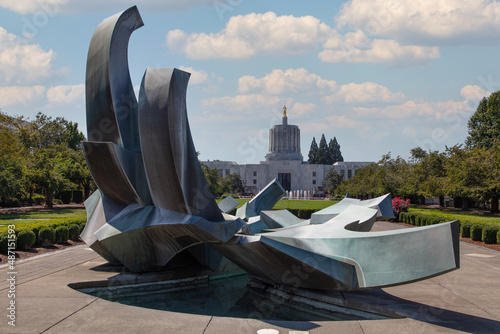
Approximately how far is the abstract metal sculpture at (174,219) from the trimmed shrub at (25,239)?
4.71 m

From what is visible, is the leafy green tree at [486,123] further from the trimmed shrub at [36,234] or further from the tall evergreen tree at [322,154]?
the tall evergreen tree at [322,154]

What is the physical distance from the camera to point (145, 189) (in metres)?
9.75

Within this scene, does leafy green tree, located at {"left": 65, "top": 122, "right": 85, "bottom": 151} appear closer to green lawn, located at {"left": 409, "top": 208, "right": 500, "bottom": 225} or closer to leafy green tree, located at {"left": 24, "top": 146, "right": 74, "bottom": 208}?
leafy green tree, located at {"left": 24, "top": 146, "right": 74, "bottom": 208}

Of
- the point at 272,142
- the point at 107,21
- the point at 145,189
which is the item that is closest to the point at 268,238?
the point at 145,189

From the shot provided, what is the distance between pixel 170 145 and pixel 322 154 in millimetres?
120828

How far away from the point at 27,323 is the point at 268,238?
378cm

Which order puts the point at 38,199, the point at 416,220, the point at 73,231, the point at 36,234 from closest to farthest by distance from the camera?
the point at 36,234
the point at 73,231
the point at 416,220
the point at 38,199

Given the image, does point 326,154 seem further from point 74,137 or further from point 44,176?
point 44,176

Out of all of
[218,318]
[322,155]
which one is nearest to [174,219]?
[218,318]

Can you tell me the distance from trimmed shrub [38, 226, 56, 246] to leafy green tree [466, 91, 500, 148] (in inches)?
1997

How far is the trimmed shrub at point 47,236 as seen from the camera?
620 inches

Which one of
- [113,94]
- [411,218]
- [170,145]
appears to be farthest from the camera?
[411,218]

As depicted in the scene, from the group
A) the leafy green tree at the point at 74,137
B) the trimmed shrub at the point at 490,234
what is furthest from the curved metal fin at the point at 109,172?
the leafy green tree at the point at 74,137

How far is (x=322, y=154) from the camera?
5010 inches
